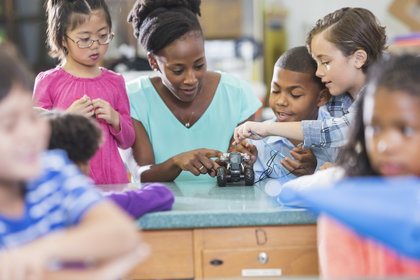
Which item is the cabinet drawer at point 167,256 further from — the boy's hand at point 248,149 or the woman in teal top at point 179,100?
the boy's hand at point 248,149

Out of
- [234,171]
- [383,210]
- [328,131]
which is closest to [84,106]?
[234,171]

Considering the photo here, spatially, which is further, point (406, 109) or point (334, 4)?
point (334, 4)

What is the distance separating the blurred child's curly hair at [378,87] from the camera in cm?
91

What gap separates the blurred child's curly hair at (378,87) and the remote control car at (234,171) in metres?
0.55

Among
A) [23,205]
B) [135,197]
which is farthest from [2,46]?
[135,197]

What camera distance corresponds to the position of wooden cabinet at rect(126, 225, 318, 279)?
127 centimetres

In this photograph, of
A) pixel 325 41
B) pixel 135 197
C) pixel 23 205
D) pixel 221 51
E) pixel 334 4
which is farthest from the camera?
pixel 221 51

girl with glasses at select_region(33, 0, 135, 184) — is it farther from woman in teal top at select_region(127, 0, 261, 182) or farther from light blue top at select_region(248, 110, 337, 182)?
light blue top at select_region(248, 110, 337, 182)

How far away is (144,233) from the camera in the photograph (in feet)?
4.16

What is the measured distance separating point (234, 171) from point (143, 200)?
458 mm

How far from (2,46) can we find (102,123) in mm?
850

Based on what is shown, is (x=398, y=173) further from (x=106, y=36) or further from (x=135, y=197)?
(x=106, y=36)

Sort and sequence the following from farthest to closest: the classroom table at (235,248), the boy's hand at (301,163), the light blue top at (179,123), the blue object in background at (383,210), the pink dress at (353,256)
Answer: the light blue top at (179,123)
the boy's hand at (301,163)
the classroom table at (235,248)
the pink dress at (353,256)
the blue object in background at (383,210)

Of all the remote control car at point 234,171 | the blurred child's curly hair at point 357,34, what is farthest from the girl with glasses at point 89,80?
the blurred child's curly hair at point 357,34
